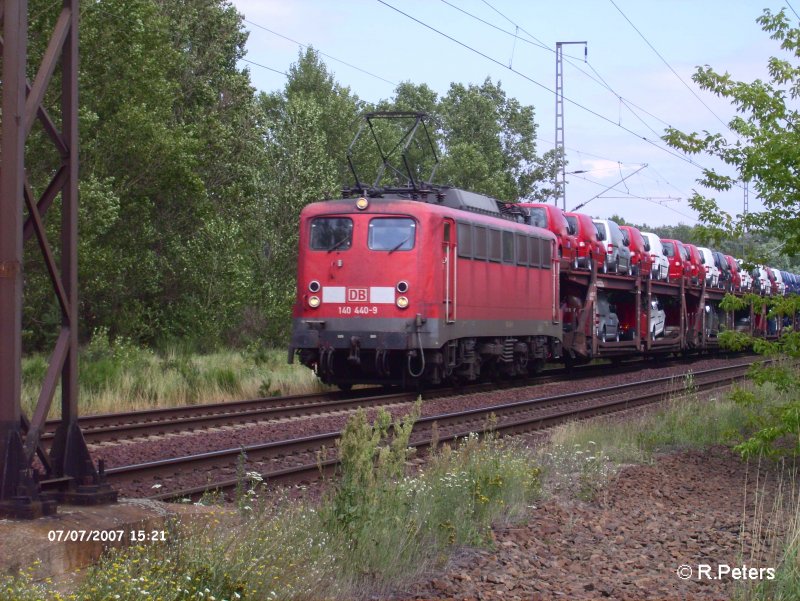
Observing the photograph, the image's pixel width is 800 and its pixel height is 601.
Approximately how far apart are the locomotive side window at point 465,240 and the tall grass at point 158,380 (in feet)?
13.3

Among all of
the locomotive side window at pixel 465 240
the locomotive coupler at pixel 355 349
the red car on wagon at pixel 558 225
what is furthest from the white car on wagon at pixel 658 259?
the locomotive coupler at pixel 355 349

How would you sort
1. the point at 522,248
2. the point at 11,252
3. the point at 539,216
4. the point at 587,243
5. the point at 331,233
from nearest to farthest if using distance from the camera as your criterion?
the point at 11,252 < the point at 331,233 < the point at 522,248 < the point at 539,216 < the point at 587,243

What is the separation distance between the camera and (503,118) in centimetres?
6488

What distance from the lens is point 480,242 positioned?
64.8ft

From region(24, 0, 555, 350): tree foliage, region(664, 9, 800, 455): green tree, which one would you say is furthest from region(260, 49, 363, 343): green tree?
region(664, 9, 800, 455): green tree

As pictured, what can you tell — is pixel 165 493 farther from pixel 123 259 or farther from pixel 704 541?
pixel 123 259

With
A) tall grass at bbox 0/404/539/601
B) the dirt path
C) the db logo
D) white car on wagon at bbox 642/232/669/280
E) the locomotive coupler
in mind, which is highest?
white car on wagon at bbox 642/232/669/280

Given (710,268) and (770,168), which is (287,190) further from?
(770,168)

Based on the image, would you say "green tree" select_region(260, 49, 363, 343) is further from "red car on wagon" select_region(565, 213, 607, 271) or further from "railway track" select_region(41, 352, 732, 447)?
"railway track" select_region(41, 352, 732, 447)

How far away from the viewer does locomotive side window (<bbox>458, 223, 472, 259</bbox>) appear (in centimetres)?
1886

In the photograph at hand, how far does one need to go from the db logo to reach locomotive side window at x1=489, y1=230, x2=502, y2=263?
3183mm

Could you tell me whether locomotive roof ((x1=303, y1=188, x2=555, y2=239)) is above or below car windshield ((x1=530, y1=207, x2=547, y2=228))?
below

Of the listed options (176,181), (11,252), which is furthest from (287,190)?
(11,252)

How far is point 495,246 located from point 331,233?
3497 mm
